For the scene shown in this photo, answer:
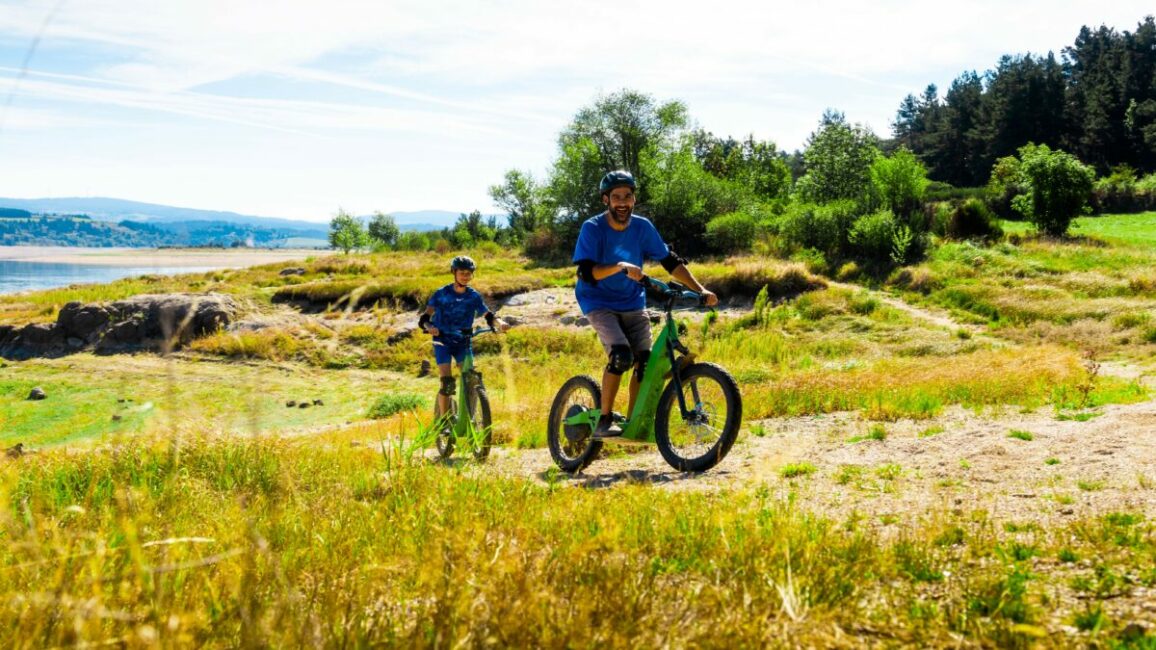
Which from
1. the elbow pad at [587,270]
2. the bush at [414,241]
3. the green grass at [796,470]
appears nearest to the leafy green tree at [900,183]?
the green grass at [796,470]

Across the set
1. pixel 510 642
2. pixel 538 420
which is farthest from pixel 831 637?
pixel 538 420

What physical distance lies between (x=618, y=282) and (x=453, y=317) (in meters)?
3.32

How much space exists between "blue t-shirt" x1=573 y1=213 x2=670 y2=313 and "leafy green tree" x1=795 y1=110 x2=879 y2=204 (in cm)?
4125

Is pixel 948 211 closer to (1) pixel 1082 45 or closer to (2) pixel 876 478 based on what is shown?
(2) pixel 876 478

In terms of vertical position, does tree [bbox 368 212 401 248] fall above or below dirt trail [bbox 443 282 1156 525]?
above

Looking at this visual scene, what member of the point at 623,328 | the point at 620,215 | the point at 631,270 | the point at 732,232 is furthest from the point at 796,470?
the point at 732,232

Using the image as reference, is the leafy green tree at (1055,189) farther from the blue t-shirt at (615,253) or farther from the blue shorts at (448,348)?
the blue t-shirt at (615,253)

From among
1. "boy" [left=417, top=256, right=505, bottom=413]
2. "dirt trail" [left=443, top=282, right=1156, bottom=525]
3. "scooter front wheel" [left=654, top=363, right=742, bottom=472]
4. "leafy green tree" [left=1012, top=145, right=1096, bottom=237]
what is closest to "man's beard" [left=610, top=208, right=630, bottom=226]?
"scooter front wheel" [left=654, top=363, right=742, bottom=472]

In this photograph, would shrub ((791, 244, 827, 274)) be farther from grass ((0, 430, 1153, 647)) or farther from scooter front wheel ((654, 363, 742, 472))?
grass ((0, 430, 1153, 647))

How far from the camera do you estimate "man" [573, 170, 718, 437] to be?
7.48 m

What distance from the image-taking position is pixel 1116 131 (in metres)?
72.5

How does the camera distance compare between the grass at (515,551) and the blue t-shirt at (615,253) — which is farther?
the blue t-shirt at (615,253)

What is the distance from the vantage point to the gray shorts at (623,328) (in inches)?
308

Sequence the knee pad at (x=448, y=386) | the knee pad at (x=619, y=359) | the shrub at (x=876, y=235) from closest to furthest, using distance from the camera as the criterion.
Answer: the knee pad at (x=619, y=359) → the knee pad at (x=448, y=386) → the shrub at (x=876, y=235)
